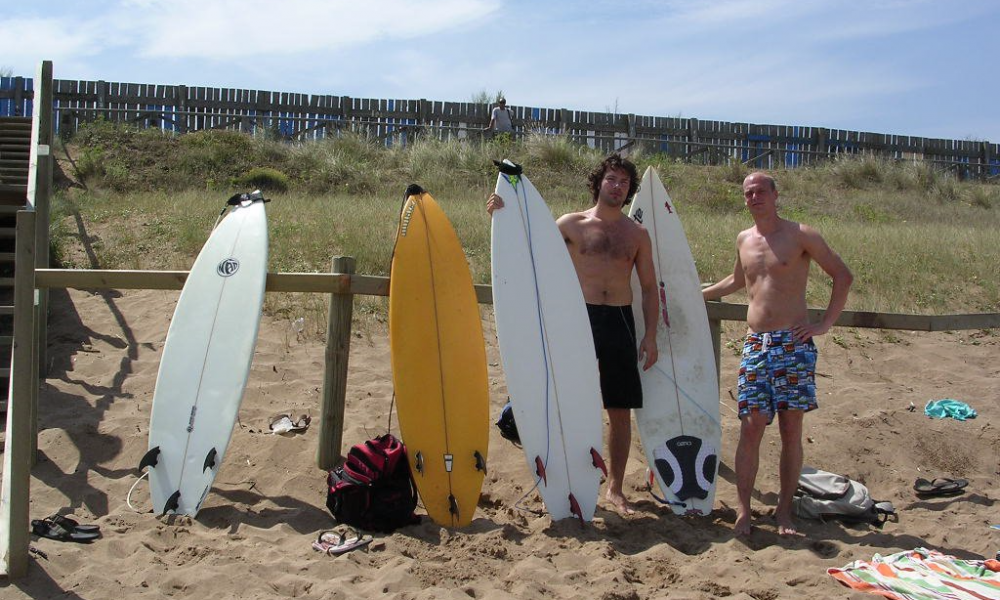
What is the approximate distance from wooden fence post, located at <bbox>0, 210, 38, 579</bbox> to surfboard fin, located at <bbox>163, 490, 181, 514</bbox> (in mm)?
701

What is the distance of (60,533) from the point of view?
3783 mm

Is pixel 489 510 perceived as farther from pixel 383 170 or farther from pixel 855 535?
pixel 383 170

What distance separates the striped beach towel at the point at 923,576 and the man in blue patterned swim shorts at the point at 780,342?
0.55m

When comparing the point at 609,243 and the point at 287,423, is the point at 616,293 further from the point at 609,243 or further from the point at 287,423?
the point at 287,423

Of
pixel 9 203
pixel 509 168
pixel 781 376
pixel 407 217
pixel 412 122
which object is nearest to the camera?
pixel 781 376

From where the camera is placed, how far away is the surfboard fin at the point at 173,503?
162 inches

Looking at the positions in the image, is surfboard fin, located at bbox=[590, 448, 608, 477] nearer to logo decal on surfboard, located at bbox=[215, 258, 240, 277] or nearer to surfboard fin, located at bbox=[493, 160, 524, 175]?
surfboard fin, located at bbox=[493, 160, 524, 175]

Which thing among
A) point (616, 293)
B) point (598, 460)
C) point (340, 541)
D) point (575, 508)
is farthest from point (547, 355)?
point (340, 541)

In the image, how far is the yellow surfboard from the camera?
4250mm

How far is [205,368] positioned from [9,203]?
4209 millimetres

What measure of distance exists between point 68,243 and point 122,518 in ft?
17.1

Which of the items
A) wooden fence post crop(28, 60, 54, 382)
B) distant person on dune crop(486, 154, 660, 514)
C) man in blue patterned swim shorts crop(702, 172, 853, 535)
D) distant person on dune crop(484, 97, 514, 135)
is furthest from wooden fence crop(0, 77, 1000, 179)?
man in blue patterned swim shorts crop(702, 172, 853, 535)

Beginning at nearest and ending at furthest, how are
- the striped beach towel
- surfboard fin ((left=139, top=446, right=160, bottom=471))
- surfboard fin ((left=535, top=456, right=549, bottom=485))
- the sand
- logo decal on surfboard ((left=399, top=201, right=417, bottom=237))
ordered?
the striped beach towel → the sand → surfboard fin ((left=139, top=446, right=160, bottom=471)) → surfboard fin ((left=535, top=456, right=549, bottom=485)) → logo decal on surfboard ((left=399, top=201, right=417, bottom=237))

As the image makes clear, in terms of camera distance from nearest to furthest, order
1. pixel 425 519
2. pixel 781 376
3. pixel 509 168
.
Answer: pixel 781 376 < pixel 425 519 < pixel 509 168
